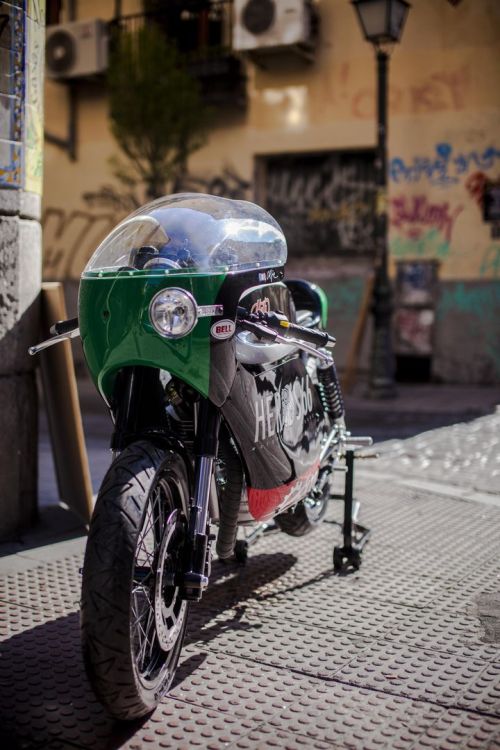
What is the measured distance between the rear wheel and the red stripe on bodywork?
65 centimetres

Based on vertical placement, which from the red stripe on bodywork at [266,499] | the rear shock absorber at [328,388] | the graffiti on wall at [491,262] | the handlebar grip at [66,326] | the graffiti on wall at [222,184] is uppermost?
the graffiti on wall at [222,184]

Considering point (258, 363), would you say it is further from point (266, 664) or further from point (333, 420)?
point (333, 420)

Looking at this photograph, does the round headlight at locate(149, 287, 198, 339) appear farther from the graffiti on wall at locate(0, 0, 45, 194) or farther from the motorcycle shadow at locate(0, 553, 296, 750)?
the graffiti on wall at locate(0, 0, 45, 194)

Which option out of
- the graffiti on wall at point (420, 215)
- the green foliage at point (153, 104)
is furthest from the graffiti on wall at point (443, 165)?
the green foliage at point (153, 104)

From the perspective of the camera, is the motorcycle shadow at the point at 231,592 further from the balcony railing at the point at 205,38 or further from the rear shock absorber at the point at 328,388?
the balcony railing at the point at 205,38

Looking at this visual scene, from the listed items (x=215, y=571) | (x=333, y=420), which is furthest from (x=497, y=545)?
(x=215, y=571)

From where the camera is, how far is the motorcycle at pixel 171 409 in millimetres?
2688

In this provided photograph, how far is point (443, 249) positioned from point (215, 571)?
32.6 feet

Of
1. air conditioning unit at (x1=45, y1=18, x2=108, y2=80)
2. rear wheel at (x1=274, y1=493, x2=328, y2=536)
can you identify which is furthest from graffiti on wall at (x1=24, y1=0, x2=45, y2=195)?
air conditioning unit at (x1=45, y1=18, x2=108, y2=80)

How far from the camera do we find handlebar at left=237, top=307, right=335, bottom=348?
308 centimetres

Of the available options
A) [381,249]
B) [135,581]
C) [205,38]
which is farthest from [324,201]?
[135,581]

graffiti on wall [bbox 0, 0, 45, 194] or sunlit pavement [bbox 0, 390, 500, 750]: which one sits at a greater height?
graffiti on wall [bbox 0, 0, 45, 194]

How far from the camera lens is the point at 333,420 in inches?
180

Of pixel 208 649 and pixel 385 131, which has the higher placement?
pixel 385 131
